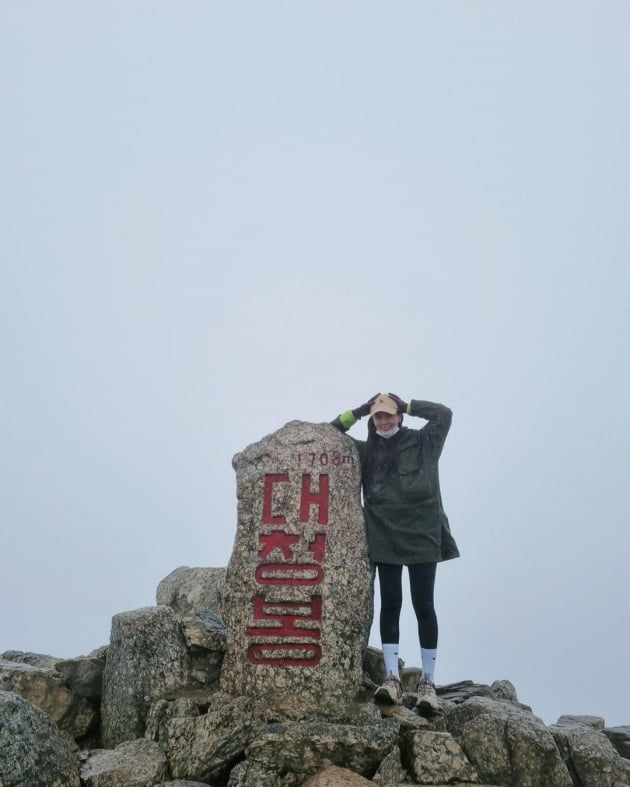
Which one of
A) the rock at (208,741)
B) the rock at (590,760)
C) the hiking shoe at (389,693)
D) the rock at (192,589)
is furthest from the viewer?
the rock at (192,589)

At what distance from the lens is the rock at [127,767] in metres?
7.23

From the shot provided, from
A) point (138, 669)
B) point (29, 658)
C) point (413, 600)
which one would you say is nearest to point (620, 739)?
point (413, 600)

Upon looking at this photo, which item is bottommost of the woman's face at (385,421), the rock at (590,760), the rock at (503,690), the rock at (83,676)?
the rock at (590,760)

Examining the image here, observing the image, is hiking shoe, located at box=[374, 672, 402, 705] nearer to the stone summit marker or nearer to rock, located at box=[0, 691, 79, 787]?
the stone summit marker

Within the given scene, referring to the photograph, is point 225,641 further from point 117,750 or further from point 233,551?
point 117,750

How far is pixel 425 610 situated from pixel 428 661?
0.56 m

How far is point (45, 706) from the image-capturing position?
28.4 ft

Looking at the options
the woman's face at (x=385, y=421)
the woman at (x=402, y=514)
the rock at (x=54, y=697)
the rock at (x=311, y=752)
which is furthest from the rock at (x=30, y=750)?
the woman's face at (x=385, y=421)

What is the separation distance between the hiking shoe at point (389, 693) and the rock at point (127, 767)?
92.9 inches

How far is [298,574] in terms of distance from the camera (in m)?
8.95

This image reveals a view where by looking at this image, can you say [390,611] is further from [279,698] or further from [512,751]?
[512,751]

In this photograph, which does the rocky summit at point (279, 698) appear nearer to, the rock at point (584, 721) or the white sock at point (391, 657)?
the white sock at point (391, 657)

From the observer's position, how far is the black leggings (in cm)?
882

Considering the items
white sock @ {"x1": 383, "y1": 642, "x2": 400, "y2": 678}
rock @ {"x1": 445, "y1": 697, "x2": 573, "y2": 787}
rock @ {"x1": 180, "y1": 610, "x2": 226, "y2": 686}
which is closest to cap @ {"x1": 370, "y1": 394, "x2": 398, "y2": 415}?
white sock @ {"x1": 383, "y1": 642, "x2": 400, "y2": 678}
